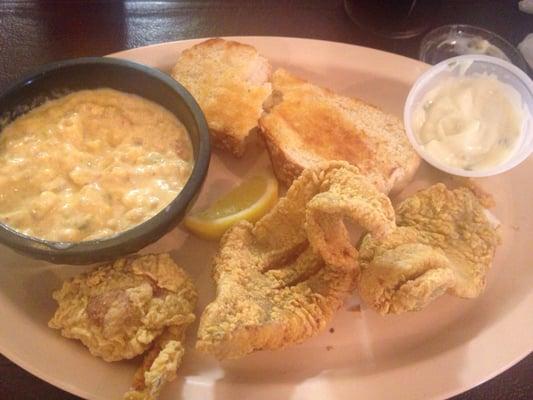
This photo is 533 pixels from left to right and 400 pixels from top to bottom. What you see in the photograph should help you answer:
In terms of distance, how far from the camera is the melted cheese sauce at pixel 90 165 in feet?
5.53

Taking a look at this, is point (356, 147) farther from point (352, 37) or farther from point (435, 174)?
point (352, 37)

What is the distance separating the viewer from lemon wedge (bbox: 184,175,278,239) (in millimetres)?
1885

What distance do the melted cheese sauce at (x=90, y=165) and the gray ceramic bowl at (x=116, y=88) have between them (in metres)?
0.03

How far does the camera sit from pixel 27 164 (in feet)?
5.82

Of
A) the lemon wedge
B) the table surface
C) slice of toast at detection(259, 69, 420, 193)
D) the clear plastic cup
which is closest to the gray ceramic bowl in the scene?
the lemon wedge

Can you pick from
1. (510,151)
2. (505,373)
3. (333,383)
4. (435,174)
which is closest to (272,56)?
(435,174)

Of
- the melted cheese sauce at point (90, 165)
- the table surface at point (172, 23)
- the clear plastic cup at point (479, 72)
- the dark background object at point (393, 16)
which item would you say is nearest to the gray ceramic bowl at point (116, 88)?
the melted cheese sauce at point (90, 165)

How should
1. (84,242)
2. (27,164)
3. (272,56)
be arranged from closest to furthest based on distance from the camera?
(84,242)
(27,164)
(272,56)

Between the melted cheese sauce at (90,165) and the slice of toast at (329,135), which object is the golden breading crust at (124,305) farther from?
the slice of toast at (329,135)

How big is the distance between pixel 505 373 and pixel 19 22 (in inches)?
89.8

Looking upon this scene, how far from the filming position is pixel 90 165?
5.85 ft

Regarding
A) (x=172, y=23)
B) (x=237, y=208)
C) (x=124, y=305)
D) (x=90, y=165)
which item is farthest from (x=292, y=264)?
(x=172, y=23)

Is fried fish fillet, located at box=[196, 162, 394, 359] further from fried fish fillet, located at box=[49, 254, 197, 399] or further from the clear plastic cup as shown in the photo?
the clear plastic cup

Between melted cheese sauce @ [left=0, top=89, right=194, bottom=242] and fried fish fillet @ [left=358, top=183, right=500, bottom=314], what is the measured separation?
2.08 ft
